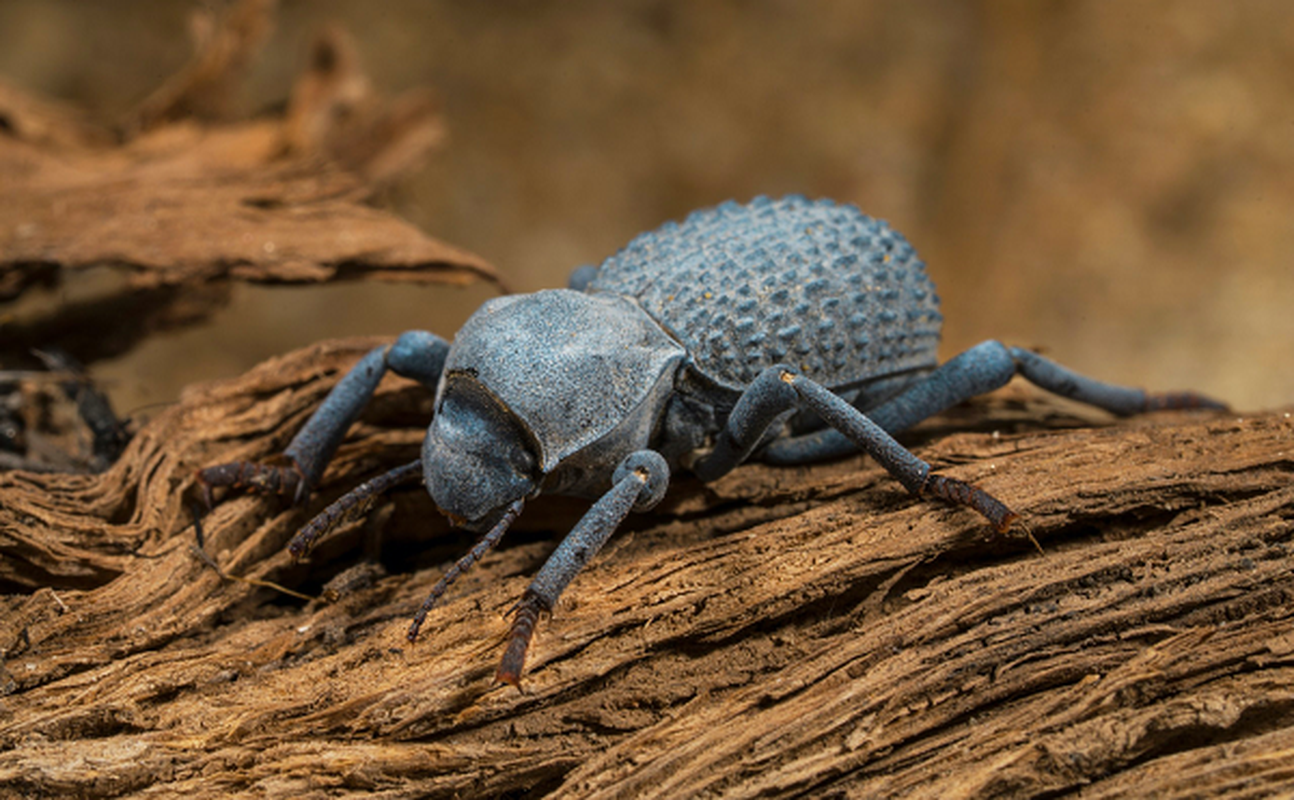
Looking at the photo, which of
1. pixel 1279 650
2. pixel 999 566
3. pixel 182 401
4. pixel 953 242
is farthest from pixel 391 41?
pixel 1279 650

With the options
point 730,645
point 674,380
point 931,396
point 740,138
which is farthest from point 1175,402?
point 740,138

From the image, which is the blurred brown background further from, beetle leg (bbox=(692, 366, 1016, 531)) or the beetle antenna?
beetle leg (bbox=(692, 366, 1016, 531))

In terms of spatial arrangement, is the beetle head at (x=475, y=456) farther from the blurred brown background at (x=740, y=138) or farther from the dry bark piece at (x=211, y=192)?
the blurred brown background at (x=740, y=138)

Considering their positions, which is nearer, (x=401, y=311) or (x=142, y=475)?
(x=142, y=475)

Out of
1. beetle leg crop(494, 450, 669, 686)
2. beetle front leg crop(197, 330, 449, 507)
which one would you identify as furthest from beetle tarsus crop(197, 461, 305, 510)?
beetle leg crop(494, 450, 669, 686)

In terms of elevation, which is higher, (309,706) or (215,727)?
(309,706)

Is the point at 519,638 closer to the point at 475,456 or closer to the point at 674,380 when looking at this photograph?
the point at 475,456

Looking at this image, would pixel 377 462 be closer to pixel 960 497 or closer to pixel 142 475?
pixel 142 475

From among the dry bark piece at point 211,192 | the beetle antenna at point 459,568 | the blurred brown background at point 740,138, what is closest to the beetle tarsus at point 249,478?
the beetle antenna at point 459,568
